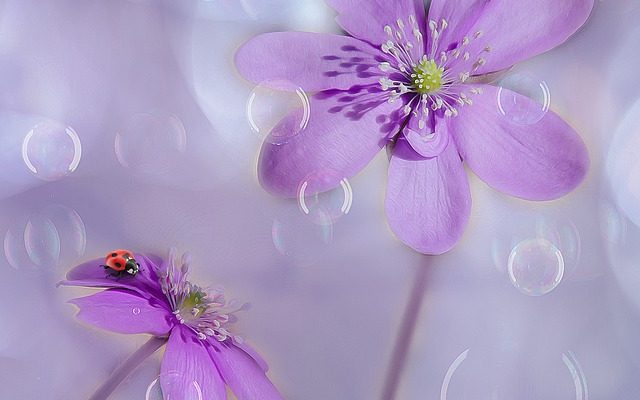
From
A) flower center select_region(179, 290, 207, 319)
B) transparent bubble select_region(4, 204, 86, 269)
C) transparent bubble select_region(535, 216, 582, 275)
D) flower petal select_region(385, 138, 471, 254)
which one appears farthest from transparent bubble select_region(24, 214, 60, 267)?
transparent bubble select_region(535, 216, 582, 275)

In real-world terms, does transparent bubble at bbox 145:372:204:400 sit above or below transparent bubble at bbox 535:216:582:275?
below

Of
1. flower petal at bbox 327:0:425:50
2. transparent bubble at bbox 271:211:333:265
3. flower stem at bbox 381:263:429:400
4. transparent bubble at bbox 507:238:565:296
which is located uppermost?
flower petal at bbox 327:0:425:50

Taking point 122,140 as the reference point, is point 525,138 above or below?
above

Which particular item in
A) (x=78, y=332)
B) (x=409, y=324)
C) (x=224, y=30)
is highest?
(x=224, y=30)

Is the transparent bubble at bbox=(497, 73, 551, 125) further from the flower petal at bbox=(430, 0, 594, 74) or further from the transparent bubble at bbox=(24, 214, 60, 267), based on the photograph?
the transparent bubble at bbox=(24, 214, 60, 267)

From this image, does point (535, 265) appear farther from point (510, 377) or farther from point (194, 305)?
point (194, 305)

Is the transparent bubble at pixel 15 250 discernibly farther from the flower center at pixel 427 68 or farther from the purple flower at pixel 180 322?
the flower center at pixel 427 68

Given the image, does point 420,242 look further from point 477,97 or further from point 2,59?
point 2,59

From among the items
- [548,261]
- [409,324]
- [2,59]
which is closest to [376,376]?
[409,324]
